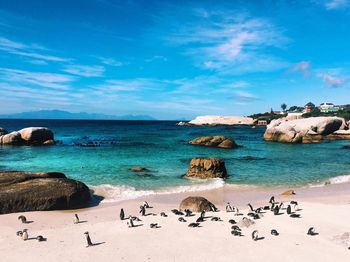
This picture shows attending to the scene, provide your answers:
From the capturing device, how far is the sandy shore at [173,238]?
40.2ft

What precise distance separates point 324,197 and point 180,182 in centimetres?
1000

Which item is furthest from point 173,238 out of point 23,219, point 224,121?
point 224,121

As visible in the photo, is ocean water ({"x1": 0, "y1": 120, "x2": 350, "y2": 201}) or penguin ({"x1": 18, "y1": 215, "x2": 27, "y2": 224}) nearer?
penguin ({"x1": 18, "y1": 215, "x2": 27, "y2": 224})

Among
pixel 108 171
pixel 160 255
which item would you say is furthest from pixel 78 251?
pixel 108 171

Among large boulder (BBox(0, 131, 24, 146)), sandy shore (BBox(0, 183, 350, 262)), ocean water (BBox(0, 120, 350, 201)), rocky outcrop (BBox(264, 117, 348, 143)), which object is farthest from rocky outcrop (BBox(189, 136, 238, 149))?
sandy shore (BBox(0, 183, 350, 262))

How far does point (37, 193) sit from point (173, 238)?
28.5 ft

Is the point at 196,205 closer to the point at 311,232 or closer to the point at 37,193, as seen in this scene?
the point at 311,232

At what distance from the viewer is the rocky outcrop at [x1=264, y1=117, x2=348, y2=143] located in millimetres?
63225

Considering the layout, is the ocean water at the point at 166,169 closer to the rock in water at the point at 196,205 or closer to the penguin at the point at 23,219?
the rock in water at the point at 196,205

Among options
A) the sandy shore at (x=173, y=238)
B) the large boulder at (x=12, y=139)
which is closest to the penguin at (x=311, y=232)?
the sandy shore at (x=173, y=238)

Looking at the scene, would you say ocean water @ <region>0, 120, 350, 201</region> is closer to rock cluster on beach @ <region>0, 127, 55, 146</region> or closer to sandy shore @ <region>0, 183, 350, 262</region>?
sandy shore @ <region>0, 183, 350, 262</region>

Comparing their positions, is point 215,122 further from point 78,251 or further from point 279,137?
point 78,251

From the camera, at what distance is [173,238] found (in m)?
14.0

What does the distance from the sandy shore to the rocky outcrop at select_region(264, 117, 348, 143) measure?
45208 millimetres
